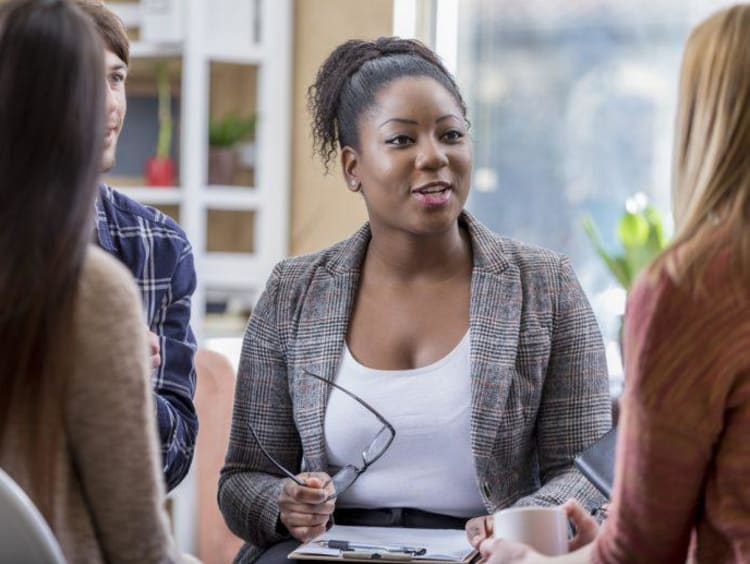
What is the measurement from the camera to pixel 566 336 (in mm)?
2098

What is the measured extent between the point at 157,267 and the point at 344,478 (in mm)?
475

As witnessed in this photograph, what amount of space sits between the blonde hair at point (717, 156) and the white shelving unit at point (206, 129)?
10.5ft

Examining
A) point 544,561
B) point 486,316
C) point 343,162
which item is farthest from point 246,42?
point 544,561

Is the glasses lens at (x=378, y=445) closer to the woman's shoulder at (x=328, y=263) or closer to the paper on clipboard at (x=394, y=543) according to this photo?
the paper on clipboard at (x=394, y=543)

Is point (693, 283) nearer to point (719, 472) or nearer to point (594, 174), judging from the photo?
point (719, 472)

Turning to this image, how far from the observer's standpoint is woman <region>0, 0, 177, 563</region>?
4.10 ft

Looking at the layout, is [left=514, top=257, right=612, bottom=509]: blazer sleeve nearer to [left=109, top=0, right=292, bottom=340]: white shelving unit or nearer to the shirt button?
the shirt button

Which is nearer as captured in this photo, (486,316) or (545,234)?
(486,316)

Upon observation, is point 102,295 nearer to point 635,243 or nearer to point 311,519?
point 311,519

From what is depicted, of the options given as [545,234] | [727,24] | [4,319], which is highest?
[727,24]

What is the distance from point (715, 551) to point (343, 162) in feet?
3.82

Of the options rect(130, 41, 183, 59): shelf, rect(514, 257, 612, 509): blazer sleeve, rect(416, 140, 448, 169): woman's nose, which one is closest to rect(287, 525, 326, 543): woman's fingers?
rect(514, 257, 612, 509): blazer sleeve

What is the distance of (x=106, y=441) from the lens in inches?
49.5

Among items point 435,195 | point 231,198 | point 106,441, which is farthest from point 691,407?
point 231,198
